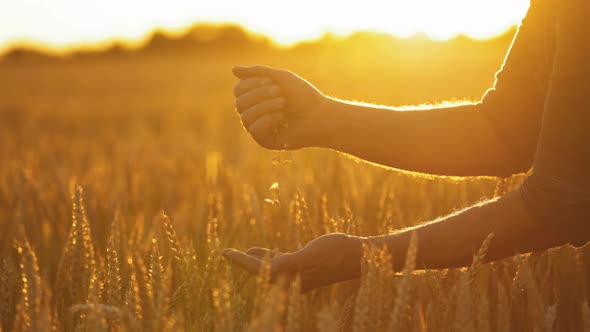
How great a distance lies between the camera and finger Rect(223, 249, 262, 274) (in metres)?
1.45

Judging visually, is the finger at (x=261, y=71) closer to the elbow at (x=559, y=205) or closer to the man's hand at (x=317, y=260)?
the man's hand at (x=317, y=260)

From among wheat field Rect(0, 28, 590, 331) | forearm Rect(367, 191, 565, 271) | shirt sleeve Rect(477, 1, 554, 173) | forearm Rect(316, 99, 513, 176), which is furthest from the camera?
forearm Rect(316, 99, 513, 176)

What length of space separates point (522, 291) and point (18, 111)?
861 cm

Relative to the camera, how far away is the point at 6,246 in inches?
90.0

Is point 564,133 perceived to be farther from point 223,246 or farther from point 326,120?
point 223,246

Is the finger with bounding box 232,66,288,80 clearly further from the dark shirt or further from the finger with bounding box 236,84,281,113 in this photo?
the dark shirt

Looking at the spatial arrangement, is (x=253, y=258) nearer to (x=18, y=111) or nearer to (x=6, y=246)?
(x=6, y=246)

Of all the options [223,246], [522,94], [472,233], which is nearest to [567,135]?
[472,233]

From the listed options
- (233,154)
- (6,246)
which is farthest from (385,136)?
(233,154)

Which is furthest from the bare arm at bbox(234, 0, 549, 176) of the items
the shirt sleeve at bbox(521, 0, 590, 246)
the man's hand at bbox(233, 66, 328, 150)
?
the shirt sleeve at bbox(521, 0, 590, 246)

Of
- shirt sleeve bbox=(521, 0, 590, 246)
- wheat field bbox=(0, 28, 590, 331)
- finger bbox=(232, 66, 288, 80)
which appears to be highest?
finger bbox=(232, 66, 288, 80)

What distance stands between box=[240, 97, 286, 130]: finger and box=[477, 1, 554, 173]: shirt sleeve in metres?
0.50

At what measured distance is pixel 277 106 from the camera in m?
1.73

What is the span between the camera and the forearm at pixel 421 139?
1824mm
